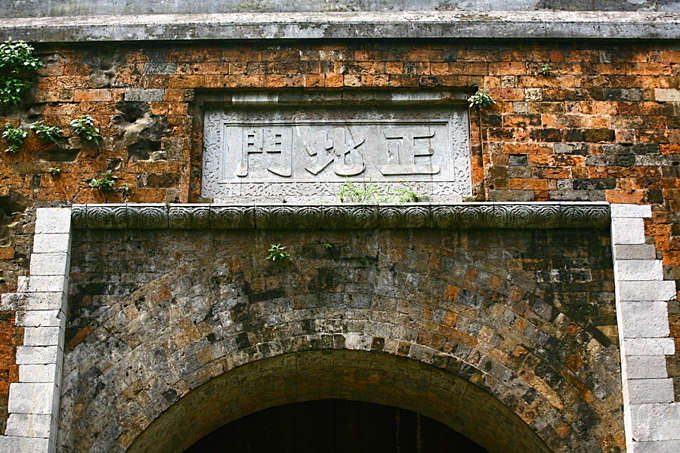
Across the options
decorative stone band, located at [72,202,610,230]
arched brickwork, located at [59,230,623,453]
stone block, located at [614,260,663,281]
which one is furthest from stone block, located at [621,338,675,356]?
decorative stone band, located at [72,202,610,230]

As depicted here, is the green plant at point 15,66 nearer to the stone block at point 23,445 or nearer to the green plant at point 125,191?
the green plant at point 125,191

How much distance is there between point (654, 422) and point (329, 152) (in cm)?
317

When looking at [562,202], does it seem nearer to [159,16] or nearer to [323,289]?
[323,289]

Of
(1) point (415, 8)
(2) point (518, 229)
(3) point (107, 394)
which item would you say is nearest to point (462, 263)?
(2) point (518, 229)

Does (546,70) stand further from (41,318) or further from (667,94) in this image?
(41,318)

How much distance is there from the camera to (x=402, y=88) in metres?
6.89

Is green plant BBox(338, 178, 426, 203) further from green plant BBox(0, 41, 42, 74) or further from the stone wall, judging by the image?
green plant BBox(0, 41, 42, 74)

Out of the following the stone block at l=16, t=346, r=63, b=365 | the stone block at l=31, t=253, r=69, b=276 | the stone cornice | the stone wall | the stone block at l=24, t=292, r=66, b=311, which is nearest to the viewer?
the stone block at l=16, t=346, r=63, b=365

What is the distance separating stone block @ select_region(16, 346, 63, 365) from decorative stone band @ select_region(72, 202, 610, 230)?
99 cm

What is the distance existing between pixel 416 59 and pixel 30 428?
4103 mm

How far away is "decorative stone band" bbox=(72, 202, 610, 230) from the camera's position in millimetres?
6434

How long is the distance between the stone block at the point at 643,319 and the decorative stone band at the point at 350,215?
690 mm

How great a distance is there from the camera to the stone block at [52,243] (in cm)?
641

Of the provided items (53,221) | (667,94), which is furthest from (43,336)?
(667,94)
